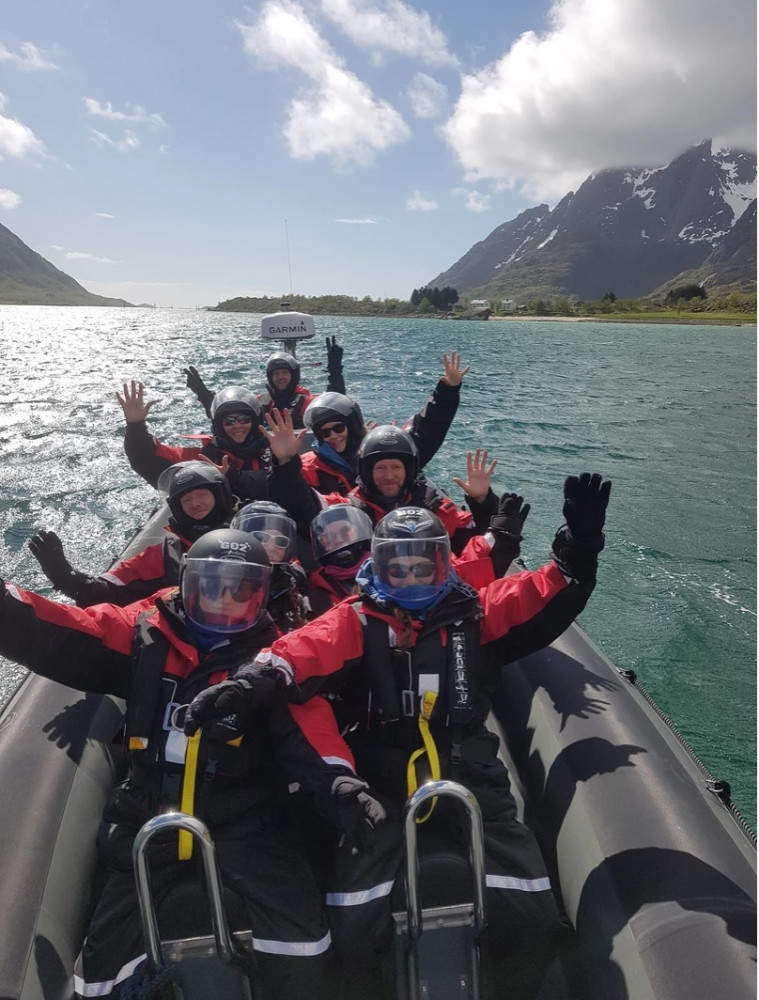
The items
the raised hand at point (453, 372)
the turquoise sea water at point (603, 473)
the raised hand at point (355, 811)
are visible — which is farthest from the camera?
the raised hand at point (453, 372)

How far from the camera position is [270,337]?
10266 millimetres

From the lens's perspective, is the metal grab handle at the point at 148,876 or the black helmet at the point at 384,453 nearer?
→ the metal grab handle at the point at 148,876

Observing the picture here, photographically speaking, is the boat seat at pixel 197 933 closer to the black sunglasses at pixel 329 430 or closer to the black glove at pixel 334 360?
the black sunglasses at pixel 329 430

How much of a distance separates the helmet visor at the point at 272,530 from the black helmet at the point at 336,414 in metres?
1.86

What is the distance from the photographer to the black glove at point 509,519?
11.8 ft

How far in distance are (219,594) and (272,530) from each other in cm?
86

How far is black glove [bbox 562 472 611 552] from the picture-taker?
8.60 ft

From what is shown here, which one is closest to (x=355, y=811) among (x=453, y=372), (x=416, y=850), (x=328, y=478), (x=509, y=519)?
(x=416, y=850)

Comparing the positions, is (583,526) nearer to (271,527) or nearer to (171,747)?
(271,527)

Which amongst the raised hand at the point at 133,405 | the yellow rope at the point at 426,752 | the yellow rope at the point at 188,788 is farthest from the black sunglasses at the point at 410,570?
the raised hand at the point at 133,405

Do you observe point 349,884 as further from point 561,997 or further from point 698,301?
point 698,301

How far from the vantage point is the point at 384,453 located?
412cm

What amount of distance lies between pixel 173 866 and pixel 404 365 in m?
24.2

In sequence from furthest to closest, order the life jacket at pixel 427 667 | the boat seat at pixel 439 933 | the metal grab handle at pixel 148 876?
the life jacket at pixel 427 667 → the boat seat at pixel 439 933 → the metal grab handle at pixel 148 876
